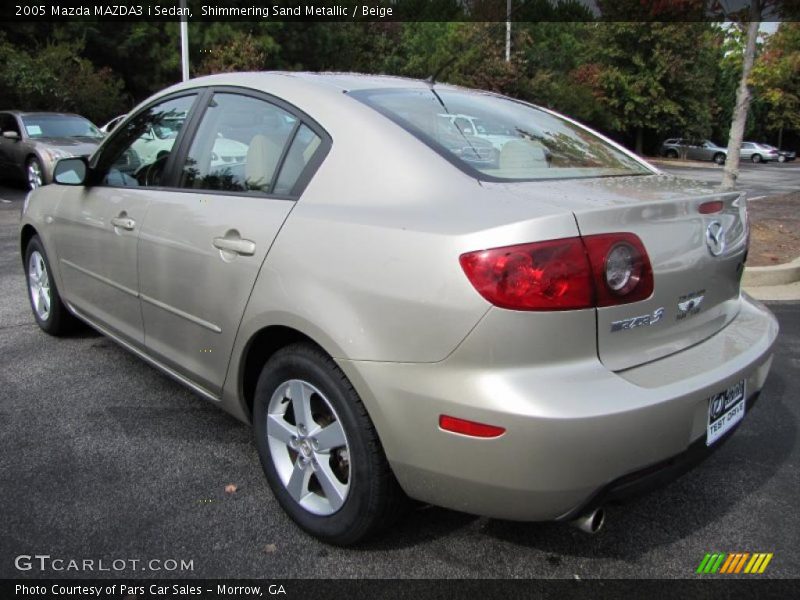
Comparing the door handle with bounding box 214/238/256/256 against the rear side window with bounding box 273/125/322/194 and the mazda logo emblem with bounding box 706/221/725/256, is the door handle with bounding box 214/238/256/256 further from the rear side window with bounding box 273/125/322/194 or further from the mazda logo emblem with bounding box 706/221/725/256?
the mazda logo emblem with bounding box 706/221/725/256

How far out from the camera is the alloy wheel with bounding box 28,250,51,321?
4.38 meters

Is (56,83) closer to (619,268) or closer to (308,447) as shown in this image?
(308,447)

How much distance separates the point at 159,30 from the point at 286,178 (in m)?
29.5

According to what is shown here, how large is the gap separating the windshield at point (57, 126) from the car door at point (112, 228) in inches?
370

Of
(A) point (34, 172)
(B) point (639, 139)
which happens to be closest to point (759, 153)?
(B) point (639, 139)

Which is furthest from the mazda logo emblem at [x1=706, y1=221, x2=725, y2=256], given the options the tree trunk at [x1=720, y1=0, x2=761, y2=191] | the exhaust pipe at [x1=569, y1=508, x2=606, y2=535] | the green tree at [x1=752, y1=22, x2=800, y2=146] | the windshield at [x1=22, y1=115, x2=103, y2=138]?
the windshield at [x1=22, y1=115, x2=103, y2=138]

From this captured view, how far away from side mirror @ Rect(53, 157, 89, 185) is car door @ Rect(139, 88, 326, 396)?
2.76 feet

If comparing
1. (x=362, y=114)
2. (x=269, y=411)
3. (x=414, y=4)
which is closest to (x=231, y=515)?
(x=269, y=411)

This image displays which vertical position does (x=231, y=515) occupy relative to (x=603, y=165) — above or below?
below

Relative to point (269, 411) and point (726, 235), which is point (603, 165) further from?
point (269, 411)

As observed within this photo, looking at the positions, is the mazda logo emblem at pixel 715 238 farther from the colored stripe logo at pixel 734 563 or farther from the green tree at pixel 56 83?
the green tree at pixel 56 83

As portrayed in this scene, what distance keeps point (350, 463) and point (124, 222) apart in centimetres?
174

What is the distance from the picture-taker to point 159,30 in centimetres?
2833

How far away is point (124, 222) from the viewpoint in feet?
10.5
